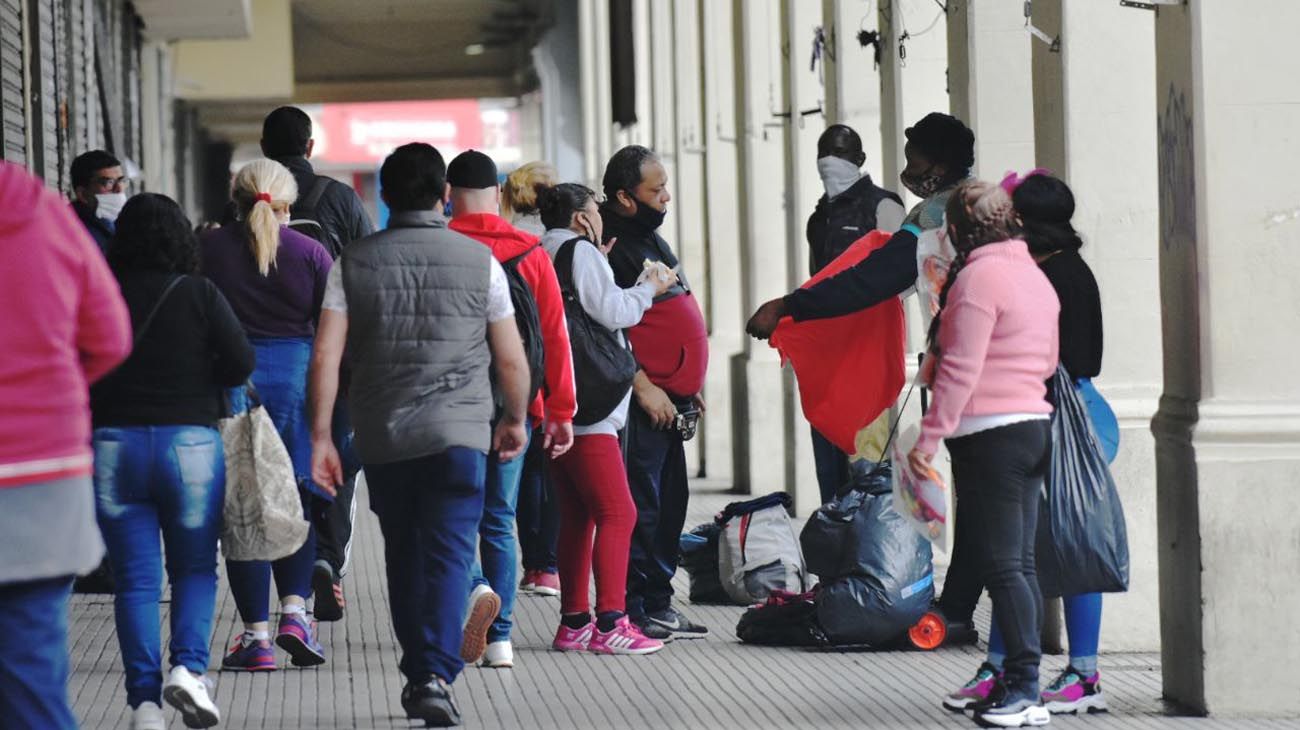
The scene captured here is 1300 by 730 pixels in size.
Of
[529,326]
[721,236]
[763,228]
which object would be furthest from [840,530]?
[721,236]

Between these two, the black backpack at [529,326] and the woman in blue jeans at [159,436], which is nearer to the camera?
the woman in blue jeans at [159,436]

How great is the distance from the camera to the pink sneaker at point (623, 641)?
8367 mm

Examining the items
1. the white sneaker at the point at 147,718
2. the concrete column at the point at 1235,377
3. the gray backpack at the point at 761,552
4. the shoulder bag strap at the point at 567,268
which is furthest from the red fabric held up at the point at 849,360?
the white sneaker at the point at 147,718

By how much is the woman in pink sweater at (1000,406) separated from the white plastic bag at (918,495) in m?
0.15

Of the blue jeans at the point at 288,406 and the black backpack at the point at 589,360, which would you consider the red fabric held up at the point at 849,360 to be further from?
the blue jeans at the point at 288,406

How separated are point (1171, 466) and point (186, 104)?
33.0 m

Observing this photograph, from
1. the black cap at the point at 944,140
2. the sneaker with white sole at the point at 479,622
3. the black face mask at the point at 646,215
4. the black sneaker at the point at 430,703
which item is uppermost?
the black cap at the point at 944,140

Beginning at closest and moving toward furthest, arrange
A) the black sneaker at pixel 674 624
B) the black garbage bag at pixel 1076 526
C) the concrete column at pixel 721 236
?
the black garbage bag at pixel 1076 526, the black sneaker at pixel 674 624, the concrete column at pixel 721 236

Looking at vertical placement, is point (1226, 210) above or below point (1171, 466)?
above

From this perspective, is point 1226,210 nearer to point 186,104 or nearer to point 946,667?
point 946,667

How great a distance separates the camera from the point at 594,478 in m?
8.16

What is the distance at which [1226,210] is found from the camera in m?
6.93

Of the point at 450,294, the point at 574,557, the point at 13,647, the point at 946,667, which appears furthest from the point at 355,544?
the point at 13,647

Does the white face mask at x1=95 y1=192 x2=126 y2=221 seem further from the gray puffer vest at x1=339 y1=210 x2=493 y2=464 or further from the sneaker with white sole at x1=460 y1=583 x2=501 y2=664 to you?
the gray puffer vest at x1=339 y1=210 x2=493 y2=464
